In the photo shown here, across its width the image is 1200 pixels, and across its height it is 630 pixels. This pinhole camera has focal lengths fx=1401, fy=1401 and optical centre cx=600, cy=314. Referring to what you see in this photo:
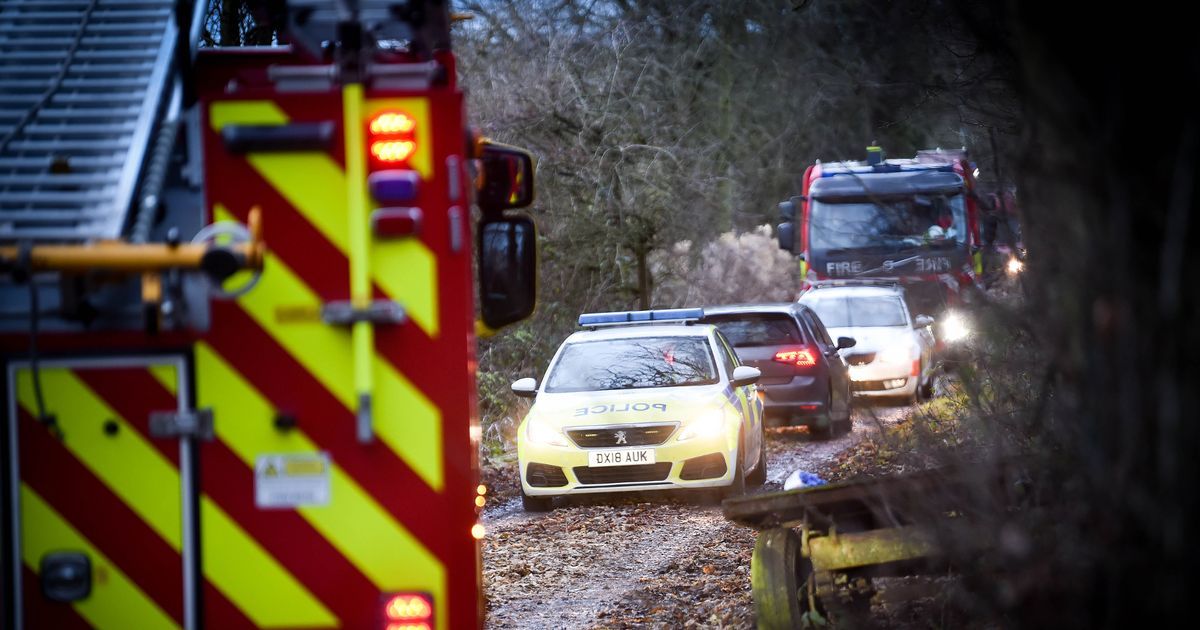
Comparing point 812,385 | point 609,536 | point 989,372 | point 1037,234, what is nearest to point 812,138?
point 812,385

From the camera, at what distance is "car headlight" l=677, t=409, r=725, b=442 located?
11859 mm

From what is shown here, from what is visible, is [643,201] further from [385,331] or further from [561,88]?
[385,331]

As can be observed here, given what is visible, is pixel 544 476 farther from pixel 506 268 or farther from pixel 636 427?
pixel 506 268

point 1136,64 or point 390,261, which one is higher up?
point 1136,64

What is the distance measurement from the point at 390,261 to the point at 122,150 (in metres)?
0.76

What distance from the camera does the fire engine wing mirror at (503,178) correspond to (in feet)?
14.1

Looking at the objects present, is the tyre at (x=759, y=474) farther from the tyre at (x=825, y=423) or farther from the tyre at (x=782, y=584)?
the tyre at (x=782, y=584)

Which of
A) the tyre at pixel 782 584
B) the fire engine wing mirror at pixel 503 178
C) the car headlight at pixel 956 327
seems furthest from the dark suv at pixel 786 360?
the fire engine wing mirror at pixel 503 178

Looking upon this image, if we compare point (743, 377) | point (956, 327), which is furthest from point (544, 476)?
point (956, 327)

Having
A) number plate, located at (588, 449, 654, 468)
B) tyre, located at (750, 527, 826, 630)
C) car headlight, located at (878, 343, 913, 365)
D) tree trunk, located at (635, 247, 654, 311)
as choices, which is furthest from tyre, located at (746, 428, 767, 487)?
tree trunk, located at (635, 247, 654, 311)

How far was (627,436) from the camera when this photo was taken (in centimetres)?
1187

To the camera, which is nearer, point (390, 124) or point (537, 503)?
point (390, 124)

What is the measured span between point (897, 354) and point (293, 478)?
18.5m

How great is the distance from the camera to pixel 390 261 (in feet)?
11.1
